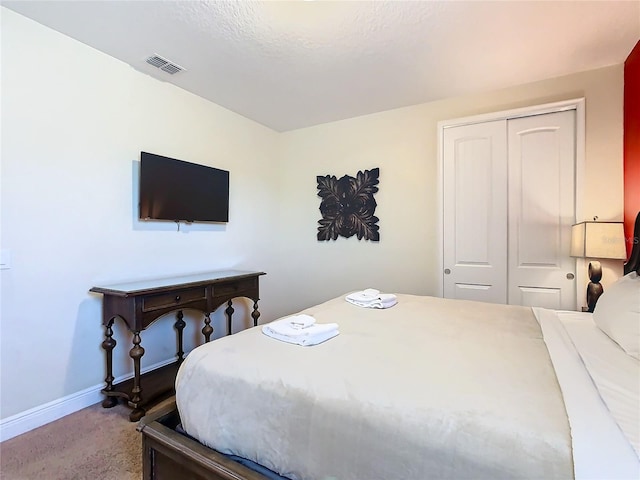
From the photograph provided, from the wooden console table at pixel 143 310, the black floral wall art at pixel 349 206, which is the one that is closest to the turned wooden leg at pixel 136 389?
the wooden console table at pixel 143 310

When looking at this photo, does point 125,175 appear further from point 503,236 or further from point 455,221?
point 503,236

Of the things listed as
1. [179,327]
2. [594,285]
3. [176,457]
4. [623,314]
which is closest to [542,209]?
[594,285]

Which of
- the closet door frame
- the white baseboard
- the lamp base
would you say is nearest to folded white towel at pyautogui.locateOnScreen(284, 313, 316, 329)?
the white baseboard

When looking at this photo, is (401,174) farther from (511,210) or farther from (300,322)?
(300,322)

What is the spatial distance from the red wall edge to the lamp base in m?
0.28

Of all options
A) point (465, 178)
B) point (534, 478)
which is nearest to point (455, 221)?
point (465, 178)

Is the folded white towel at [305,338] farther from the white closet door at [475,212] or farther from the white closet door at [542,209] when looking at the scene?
the white closet door at [542,209]

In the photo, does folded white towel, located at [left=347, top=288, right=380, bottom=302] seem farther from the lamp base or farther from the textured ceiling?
the textured ceiling

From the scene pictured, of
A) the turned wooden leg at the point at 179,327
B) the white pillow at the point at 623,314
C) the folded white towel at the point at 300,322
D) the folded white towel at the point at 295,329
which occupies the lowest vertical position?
the turned wooden leg at the point at 179,327

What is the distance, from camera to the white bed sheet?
0.69m

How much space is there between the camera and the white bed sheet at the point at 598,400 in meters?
0.69

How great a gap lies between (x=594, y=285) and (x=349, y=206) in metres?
2.28

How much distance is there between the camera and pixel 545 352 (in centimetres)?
131

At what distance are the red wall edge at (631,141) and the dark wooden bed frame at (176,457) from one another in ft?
9.53
